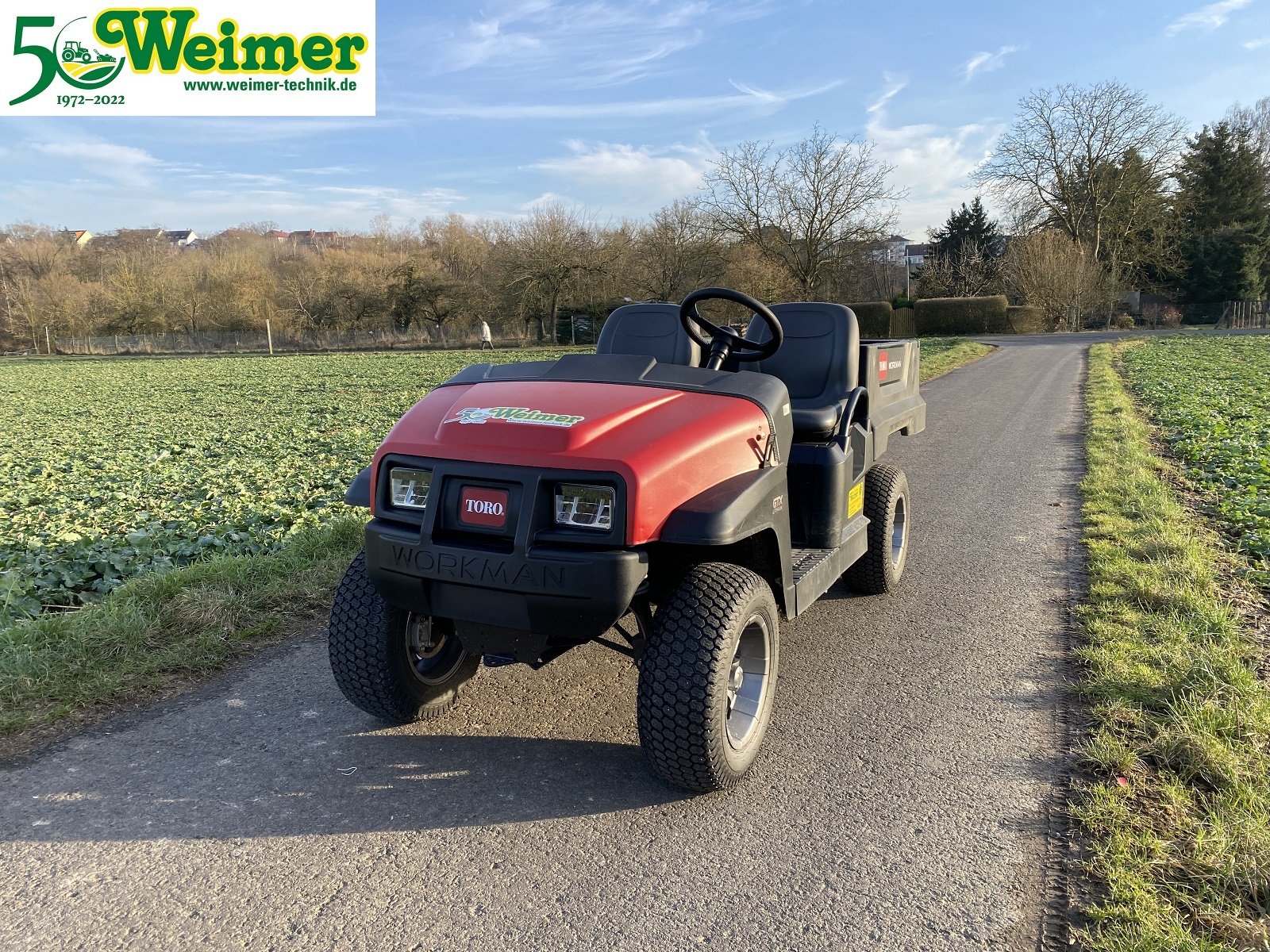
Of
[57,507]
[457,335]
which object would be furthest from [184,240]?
[57,507]

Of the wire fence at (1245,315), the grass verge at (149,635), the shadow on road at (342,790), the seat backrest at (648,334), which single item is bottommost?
the shadow on road at (342,790)

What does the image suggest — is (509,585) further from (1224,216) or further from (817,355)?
(1224,216)

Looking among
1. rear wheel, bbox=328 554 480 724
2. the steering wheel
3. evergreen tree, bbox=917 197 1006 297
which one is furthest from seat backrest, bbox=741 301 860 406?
evergreen tree, bbox=917 197 1006 297

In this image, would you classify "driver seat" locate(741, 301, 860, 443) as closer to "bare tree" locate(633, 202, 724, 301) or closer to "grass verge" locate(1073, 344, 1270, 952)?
"grass verge" locate(1073, 344, 1270, 952)

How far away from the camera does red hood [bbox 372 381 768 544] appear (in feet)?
8.71

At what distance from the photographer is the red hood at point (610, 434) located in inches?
104

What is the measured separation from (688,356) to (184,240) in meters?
144

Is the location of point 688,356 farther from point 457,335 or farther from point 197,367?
point 457,335

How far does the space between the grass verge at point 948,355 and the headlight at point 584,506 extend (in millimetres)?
16523

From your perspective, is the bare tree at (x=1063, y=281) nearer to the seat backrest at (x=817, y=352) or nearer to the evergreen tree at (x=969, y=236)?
the evergreen tree at (x=969, y=236)

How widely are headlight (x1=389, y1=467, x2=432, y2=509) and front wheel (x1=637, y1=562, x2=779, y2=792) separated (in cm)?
92

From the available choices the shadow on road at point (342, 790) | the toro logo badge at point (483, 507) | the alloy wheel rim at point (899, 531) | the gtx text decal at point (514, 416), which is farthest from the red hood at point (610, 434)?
the alloy wheel rim at point (899, 531)

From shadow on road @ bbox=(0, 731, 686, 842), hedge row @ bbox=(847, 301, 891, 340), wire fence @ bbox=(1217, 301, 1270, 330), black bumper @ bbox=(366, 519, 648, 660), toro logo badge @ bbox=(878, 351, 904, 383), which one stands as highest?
wire fence @ bbox=(1217, 301, 1270, 330)

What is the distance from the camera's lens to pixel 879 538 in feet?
15.3
